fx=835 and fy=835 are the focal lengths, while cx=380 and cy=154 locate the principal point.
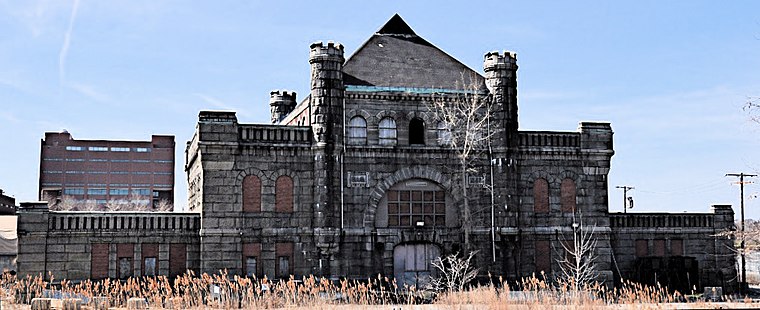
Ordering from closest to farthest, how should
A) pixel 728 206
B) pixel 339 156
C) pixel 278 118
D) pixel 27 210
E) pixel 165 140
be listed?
pixel 27 210
pixel 339 156
pixel 728 206
pixel 278 118
pixel 165 140

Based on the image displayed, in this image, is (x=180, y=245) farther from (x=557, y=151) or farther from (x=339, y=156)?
(x=557, y=151)

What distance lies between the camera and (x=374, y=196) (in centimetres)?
3644

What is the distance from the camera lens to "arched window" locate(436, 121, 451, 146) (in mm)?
37312

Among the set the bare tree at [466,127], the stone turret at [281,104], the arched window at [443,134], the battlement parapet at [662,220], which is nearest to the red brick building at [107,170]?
the stone turret at [281,104]

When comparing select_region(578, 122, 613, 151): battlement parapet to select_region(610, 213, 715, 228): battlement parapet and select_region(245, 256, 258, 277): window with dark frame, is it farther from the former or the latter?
select_region(245, 256, 258, 277): window with dark frame

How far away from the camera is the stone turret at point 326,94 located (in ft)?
118

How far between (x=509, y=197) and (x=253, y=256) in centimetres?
1168

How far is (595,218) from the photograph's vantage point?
38.9 m

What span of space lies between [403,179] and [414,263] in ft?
12.3

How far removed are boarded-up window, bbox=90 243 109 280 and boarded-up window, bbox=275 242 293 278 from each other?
7.00m

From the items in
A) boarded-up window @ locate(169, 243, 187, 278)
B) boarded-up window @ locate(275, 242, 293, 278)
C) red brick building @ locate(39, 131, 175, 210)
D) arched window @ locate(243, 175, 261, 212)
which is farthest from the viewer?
red brick building @ locate(39, 131, 175, 210)

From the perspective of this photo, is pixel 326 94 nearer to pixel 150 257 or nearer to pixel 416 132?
pixel 416 132

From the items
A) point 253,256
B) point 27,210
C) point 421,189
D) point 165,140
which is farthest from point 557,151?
point 165,140

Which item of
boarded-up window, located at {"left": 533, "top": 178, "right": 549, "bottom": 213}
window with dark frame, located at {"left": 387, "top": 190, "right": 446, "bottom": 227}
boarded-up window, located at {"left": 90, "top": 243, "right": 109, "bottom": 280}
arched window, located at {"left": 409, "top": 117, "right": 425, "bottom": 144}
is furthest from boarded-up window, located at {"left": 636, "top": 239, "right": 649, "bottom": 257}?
boarded-up window, located at {"left": 90, "top": 243, "right": 109, "bottom": 280}
